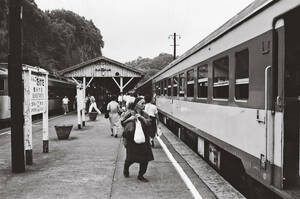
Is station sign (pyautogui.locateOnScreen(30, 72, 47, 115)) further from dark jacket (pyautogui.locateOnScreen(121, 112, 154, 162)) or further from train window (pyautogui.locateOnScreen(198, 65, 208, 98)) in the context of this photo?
train window (pyautogui.locateOnScreen(198, 65, 208, 98))

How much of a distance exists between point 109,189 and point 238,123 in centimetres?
235

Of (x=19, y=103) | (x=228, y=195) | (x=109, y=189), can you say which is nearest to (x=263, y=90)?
(x=228, y=195)

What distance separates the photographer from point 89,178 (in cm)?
719

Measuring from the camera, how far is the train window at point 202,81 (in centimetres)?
851

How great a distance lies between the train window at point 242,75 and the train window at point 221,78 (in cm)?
→ 53

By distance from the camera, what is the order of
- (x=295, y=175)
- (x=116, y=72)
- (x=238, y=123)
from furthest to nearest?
1. (x=116, y=72)
2. (x=238, y=123)
3. (x=295, y=175)

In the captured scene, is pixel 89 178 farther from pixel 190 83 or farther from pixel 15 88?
pixel 190 83

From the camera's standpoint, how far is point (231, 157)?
735cm

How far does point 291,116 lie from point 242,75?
57.9 inches

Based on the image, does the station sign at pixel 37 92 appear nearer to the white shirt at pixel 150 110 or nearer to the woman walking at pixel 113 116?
the white shirt at pixel 150 110

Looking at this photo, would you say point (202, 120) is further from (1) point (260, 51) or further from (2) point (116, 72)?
(2) point (116, 72)

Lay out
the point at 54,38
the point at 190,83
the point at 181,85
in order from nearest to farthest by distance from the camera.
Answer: the point at 190,83 → the point at 181,85 → the point at 54,38

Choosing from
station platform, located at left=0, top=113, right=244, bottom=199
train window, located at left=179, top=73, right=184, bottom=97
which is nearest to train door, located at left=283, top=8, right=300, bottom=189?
station platform, located at left=0, top=113, right=244, bottom=199

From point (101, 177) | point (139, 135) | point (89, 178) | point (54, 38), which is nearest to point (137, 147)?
point (139, 135)
